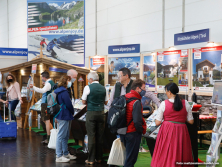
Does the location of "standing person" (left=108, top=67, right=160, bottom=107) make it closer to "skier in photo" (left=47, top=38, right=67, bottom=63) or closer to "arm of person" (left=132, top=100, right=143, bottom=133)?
"arm of person" (left=132, top=100, right=143, bottom=133)

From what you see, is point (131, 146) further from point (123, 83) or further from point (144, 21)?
point (144, 21)

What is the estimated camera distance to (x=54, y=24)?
34.9 feet

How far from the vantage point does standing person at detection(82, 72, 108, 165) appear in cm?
452

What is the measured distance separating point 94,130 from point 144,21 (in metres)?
4.95

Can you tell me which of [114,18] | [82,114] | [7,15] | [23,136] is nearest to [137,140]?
[82,114]

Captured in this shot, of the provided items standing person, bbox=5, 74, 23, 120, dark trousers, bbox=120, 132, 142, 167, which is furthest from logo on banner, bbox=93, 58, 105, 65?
dark trousers, bbox=120, 132, 142, 167

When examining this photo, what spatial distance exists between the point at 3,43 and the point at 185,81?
531 inches

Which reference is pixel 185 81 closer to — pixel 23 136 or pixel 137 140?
pixel 137 140

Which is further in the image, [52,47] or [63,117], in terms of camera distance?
[52,47]

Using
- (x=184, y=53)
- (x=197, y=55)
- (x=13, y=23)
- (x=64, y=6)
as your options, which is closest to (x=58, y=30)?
(x=64, y=6)

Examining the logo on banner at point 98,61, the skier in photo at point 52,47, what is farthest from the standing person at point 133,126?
the skier in photo at point 52,47

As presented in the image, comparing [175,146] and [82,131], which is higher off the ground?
[175,146]

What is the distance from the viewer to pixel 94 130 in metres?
4.65

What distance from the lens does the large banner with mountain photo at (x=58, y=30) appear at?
33.9 feet
